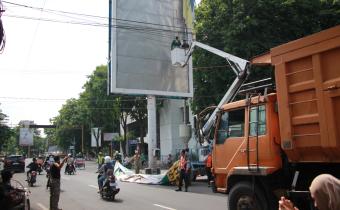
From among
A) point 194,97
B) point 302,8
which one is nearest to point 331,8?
point 302,8

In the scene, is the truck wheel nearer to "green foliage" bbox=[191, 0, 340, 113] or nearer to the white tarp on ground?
the white tarp on ground

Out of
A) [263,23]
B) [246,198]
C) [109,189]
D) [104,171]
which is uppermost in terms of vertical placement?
[263,23]

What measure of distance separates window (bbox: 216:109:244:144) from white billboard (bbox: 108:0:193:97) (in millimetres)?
18114

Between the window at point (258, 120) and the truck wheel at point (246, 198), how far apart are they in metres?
1.05

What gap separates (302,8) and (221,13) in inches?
177

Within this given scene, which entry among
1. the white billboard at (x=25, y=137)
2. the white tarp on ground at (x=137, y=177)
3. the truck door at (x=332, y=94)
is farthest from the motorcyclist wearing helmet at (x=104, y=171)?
the white billboard at (x=25, y=137)

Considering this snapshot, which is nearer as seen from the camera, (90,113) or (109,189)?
(109,189)

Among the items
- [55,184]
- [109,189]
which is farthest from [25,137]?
[55,184]

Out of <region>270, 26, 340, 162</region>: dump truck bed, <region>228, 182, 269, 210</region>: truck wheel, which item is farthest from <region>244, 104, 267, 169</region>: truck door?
<region>270, 26, 340, 162</region>: dump truck bed

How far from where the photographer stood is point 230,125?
9336mm

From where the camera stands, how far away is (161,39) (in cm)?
2956

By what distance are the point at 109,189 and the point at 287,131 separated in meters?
8.76

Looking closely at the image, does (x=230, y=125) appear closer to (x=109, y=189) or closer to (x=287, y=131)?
(x=287, y=131)

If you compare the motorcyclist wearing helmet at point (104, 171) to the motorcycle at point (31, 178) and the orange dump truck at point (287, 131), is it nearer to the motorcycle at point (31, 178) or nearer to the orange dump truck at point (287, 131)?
the orange dump truck at point (287, 131)
